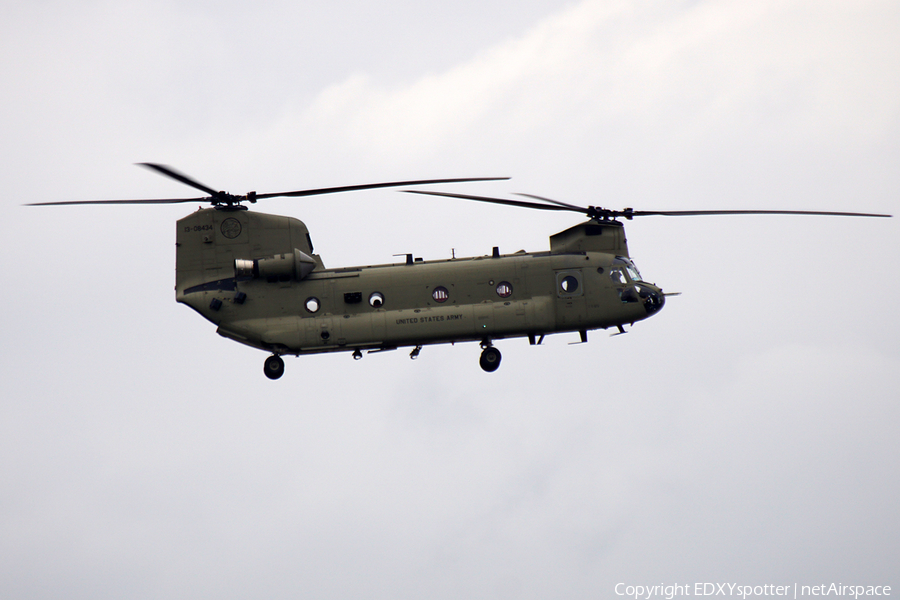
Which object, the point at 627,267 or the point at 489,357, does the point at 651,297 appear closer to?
the point at 627,267

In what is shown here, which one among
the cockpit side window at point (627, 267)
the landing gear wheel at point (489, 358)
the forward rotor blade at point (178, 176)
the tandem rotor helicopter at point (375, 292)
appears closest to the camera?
the forward rotor blade at point (178, 176)

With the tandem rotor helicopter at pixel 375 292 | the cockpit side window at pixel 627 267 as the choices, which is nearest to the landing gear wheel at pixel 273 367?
the tandem rotor helicopter at pixel 375 292

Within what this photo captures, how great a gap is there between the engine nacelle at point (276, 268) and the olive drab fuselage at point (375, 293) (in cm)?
4

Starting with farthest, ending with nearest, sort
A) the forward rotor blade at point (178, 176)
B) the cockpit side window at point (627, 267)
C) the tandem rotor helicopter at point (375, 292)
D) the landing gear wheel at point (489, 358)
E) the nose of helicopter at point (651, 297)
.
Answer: the cockpit side window at point (627, 267)
the nose of helicopter at point (651, 297)
the landing gear wheel at point (489, 358)
the tandem rotor helicopter at point (375, 292)
the forward rotor blade at point (178, 176)

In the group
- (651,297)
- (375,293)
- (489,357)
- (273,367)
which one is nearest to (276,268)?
(273,367)

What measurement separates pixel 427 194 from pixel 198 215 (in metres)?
9.70

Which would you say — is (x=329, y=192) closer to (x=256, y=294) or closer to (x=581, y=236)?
(x=256, y=294)

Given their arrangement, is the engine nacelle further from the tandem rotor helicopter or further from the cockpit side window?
the cockpit side window

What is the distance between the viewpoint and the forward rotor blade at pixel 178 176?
34938 mm

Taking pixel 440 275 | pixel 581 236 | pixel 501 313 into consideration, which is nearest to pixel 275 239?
pixel 440 275

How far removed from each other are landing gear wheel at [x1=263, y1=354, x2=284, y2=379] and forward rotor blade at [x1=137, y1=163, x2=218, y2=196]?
6865mm

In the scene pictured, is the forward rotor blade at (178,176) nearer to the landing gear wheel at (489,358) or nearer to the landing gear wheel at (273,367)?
the landing gear wheel at (273,367)

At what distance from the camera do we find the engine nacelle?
4134cm

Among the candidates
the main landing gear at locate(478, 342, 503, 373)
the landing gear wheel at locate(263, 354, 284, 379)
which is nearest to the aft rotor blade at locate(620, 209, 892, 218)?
the main landing gear at locate(478, 342, 503, 373)
